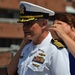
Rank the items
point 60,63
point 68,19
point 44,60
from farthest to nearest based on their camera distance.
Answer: point 68,19 → point 44,60 → point 60,63

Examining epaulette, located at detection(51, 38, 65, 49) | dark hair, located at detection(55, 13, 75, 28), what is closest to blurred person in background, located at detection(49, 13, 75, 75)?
dark hair, located at detection(55, 13, 75, 28)

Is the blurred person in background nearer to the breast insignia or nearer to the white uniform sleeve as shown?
the white uniform sleeve

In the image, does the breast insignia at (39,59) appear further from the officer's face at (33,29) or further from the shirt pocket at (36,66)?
the officer's face at (33,29)

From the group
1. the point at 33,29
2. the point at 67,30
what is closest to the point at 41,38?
the point at 33,29

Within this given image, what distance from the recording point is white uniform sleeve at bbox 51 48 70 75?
2.86m

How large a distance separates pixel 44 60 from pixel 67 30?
336 mm

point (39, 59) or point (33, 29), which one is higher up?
point (33, 29)

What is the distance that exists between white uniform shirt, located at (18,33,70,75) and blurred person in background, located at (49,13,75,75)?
0.28 feet

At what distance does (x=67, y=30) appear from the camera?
3045 mm

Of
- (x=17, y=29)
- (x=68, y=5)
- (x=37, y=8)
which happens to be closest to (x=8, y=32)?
(x=17, y=29)

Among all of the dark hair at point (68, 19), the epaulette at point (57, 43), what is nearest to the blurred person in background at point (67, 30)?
the dark hair at point (68, 19)

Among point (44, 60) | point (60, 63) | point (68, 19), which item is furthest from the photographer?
point (68, 19)

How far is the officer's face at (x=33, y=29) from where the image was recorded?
9.87 ft

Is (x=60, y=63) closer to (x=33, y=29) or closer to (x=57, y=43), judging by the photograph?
(x=57, y=43)
